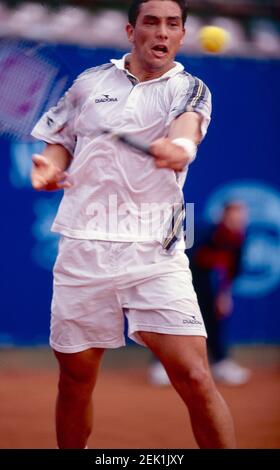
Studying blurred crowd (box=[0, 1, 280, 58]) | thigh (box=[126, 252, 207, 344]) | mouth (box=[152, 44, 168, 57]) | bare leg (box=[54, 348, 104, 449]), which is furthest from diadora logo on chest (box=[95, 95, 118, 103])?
blurred crowd (box=[0, 1, 280, 58])

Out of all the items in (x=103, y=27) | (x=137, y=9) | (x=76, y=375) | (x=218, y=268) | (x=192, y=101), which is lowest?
(x=218, y=268)

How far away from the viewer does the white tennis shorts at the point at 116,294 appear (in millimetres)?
3428

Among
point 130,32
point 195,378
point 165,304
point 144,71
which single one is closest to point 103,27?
point 130,32

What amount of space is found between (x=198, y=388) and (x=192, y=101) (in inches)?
41.4

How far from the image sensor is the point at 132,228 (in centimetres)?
351

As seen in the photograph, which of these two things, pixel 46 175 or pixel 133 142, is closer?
pixel 133 142

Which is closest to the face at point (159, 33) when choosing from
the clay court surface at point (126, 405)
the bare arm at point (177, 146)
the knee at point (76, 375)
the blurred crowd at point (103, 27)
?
the bare arm at point (177, 146)

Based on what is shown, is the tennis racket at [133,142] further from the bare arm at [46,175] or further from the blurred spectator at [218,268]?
the blurred spectator at [218,268]

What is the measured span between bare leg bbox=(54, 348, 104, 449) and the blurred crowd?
11.2 ft

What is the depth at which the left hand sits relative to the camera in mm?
3057

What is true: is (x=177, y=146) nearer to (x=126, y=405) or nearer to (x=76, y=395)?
(x=76, y=395)

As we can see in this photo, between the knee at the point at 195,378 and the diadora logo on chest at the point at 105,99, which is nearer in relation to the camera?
the knee at the point at 195,378

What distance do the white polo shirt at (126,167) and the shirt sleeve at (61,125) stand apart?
0.13 m

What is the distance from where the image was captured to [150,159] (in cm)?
348
